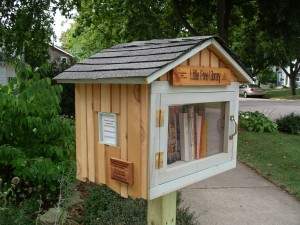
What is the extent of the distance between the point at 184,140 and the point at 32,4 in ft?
40.8

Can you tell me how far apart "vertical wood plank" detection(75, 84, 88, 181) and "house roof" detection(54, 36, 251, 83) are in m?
0.13

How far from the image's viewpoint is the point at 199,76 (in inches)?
99.6

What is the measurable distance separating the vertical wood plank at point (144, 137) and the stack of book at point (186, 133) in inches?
12.1

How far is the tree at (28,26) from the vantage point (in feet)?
45.8

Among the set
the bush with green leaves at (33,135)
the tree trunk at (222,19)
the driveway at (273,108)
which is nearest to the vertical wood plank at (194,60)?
the bush with green leaves at (33,135)

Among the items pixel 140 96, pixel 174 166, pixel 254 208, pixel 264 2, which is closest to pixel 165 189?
pixel 174 166

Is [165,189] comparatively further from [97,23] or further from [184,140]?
[97,23]

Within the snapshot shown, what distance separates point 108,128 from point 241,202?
3895 millimetres

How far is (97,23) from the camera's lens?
18.7 metres

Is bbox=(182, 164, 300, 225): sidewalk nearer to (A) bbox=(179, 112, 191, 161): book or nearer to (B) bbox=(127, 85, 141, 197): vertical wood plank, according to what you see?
(A) bbox=(179, 112, 191, 161): book

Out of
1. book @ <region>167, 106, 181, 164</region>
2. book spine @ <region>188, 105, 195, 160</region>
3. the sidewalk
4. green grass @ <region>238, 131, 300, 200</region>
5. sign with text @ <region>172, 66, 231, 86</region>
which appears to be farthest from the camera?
green grass @ <region>238, 131, 300, 200</region>

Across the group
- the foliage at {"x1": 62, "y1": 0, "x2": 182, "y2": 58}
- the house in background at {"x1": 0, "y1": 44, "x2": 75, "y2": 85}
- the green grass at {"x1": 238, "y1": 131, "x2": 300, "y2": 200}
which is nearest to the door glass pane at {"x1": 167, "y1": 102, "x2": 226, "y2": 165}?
the green grass at {"x1": 238, "y1": 131, "x2": 300, "y2": 200}

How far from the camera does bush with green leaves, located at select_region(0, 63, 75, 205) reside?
4691 mm

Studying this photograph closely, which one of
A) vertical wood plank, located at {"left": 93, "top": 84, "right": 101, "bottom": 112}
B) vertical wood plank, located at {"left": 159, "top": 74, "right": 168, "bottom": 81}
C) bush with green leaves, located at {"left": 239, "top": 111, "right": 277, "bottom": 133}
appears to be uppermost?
vertical wood plank, located at {"left": 159, "top": 74, "right": 168, "bottom": 81}
